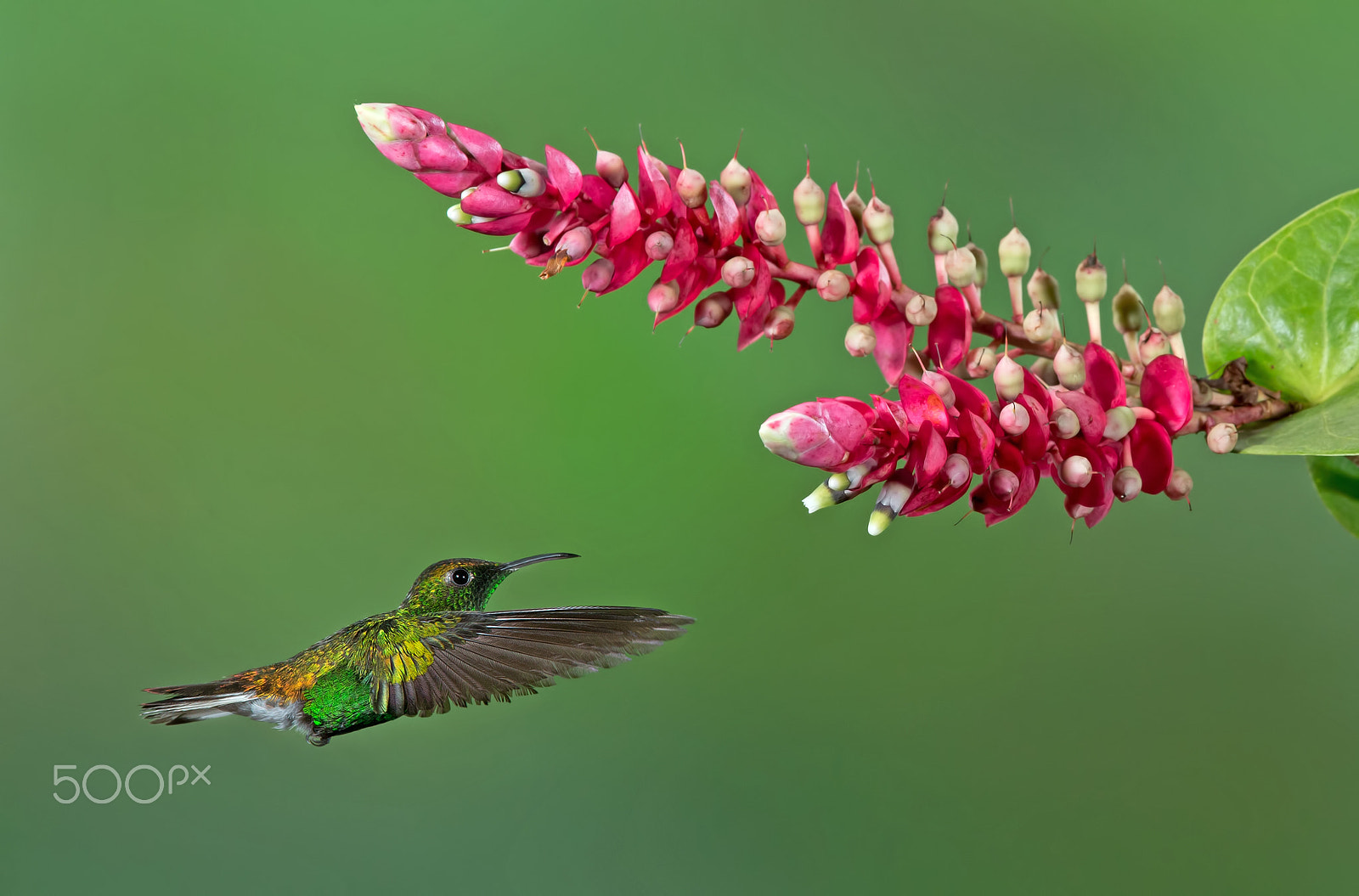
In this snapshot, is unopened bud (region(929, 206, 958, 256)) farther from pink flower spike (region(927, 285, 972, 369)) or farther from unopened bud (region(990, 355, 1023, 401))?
unopened bud (region(990, 355, 1023, 401))

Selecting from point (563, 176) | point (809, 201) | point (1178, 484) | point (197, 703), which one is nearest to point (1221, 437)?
point (1178, 484)

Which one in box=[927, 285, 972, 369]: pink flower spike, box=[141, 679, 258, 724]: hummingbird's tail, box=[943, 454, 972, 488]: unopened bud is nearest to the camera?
box=[943, 454, 972, 488]: unopened bud

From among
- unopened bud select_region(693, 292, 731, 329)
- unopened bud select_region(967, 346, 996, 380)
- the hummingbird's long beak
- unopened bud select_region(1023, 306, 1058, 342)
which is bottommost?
the hummingbird's long beak

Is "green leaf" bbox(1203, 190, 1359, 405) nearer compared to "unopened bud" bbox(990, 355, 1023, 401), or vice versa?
"unopened bud" bbox(990, 355, 1023, 401)

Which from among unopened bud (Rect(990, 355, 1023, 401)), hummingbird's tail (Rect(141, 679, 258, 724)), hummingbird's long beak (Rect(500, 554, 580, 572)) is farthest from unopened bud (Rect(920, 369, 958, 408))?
hummingbird's tail (Rect(141, 679, 258, 724))

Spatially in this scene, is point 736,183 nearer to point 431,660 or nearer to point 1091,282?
point 1091,282

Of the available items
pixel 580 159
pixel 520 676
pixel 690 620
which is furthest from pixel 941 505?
pixel 580 159
